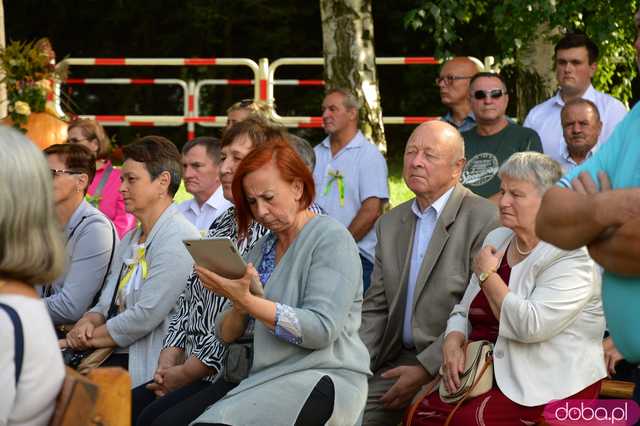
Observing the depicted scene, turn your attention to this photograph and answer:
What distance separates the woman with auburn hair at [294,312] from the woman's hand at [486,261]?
0.54 m

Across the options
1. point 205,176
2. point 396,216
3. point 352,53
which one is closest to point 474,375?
point 396,216

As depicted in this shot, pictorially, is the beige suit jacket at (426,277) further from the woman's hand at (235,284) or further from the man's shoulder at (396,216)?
the woman's hand at (235,284)

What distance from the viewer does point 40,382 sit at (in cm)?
244

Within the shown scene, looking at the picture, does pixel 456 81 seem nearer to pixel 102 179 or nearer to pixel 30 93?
pixel 102 179

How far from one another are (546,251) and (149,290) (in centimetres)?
186

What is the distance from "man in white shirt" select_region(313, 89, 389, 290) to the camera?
736 centimetres

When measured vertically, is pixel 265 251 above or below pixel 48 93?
below

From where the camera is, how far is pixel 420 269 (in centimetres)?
511

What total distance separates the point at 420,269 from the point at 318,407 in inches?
48.4

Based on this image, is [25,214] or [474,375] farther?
[474,375]

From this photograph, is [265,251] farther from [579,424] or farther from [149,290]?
[579,424]

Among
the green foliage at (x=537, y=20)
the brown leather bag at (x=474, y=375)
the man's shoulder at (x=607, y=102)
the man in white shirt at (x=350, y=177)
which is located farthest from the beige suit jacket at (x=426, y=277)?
the green foliage at (x=537, y=20)

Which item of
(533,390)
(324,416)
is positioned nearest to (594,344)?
(533,390)

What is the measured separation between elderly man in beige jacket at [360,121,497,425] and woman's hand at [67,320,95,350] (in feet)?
A: 4.19
